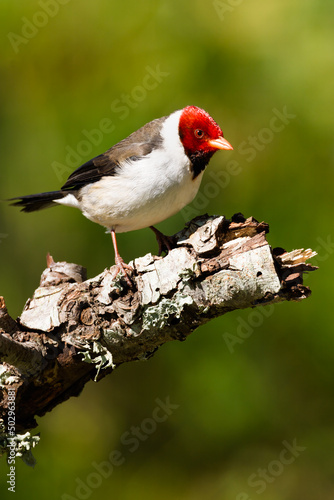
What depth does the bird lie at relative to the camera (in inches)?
150

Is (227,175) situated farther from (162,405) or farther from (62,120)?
(162,405)

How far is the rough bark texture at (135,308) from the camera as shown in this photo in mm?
2805

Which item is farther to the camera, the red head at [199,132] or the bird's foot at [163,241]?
the bird's foot at [163,241]

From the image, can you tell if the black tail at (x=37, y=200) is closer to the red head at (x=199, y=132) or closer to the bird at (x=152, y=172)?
the bird at (x=152, y=172)

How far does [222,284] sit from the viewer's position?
2818mm

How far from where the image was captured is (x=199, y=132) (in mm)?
3932

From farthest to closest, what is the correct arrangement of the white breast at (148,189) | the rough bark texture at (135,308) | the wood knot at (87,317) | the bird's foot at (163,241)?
the bird's foot at (163,241) → the white breast at (148,189) → the wood knot at (87,317) → the rough bark texture at (135,308)

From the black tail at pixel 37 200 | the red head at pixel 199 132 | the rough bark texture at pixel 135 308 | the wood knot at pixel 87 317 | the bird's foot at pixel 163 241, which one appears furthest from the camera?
the black tail at pixel 37 200

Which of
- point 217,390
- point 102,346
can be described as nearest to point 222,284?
point 102,346

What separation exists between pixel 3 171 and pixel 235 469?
261cm

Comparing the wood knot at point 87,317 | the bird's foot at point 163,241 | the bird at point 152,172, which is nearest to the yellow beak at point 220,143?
the bird at point 152,172

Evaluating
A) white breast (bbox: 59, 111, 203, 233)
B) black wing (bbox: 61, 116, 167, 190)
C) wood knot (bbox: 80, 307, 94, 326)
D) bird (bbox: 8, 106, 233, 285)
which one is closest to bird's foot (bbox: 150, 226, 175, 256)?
bird (bbox: 8, 106, 233, 285)

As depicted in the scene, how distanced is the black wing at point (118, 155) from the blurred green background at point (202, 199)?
0.23 feet

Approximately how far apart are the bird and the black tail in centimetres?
22
